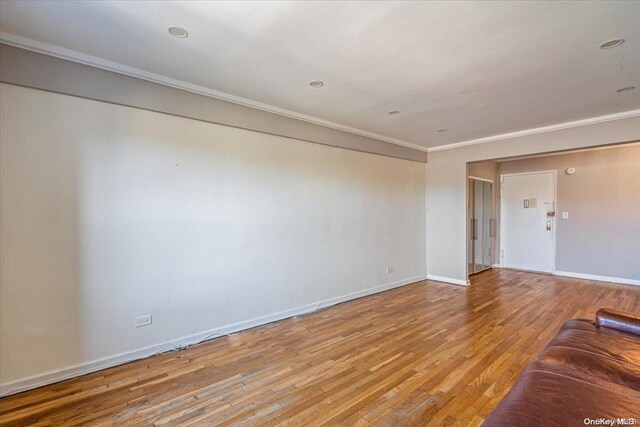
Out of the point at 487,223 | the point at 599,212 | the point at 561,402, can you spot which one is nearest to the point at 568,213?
the point at 599,212

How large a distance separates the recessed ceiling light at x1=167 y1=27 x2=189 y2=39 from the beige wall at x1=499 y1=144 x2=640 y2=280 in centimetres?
699

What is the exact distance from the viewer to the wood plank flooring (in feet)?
6.58

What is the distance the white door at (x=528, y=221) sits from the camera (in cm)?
622

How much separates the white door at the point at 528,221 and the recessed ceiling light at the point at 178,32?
7010 mm

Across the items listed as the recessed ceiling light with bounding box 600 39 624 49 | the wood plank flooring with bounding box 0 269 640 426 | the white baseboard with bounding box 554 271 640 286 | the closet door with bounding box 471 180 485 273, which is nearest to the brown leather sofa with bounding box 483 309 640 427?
the wood plank flooring with bounding box 0 269 640 426

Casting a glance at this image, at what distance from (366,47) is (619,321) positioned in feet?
8.61

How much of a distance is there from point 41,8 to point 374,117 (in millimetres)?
3297

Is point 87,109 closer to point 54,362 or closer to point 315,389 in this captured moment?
point 54,362

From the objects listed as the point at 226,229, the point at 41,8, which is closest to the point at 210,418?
the point at 226,229

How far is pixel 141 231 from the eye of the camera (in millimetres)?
2766

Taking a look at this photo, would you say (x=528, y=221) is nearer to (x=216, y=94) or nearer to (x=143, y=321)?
(x=216, y=94)

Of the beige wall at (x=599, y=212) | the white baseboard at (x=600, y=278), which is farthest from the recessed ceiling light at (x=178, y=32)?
the white baseboard at (x=600, y=278)

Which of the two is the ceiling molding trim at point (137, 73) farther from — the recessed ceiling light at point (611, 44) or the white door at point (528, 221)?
the white door at point (528, 221)

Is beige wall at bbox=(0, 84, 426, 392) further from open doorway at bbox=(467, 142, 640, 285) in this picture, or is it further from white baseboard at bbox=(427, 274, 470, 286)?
open doorway at bbox=(467, 142, 640, 285)
